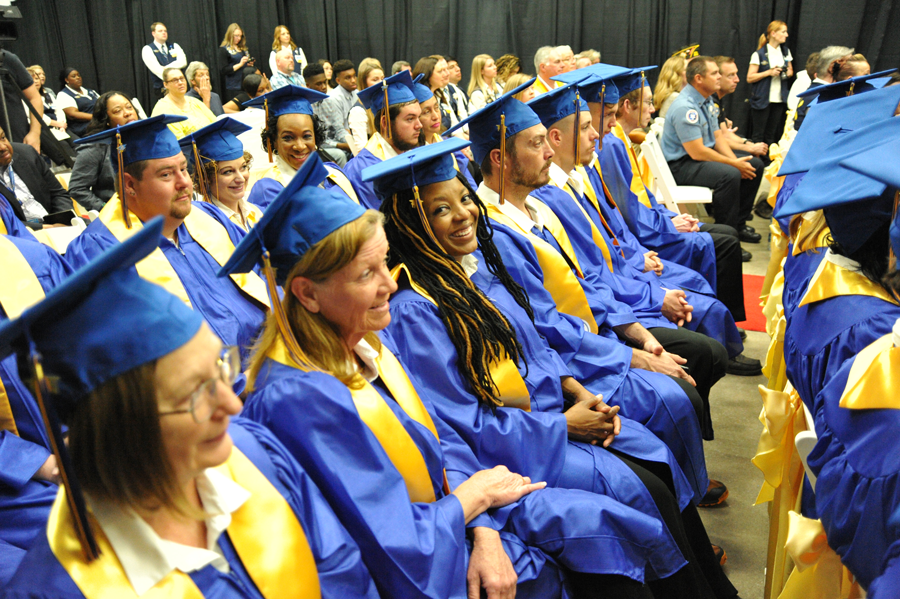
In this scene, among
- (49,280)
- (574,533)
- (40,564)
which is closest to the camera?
(40,564)

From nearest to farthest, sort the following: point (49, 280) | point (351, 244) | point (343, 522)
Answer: point (343, 522), point (351, 244), point (49, 280)

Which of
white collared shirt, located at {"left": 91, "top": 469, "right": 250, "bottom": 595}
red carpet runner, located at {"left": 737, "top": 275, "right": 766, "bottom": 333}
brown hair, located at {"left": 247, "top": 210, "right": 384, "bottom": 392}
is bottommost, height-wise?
red carpet runner, located at {"left": 737, "top": 275, "right": 766, "bottom": 333}

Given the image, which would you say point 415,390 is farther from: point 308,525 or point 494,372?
point 308,525

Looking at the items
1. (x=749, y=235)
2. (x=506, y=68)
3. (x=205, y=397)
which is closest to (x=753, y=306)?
(x=749, y=235)

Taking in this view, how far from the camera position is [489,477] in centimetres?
165

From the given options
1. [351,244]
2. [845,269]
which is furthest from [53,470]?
[845,269]

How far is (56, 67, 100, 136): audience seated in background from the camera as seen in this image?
28.0 ft

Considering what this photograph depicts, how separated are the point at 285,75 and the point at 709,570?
7.91m

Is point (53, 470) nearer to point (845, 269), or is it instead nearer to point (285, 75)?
point (845, 269)

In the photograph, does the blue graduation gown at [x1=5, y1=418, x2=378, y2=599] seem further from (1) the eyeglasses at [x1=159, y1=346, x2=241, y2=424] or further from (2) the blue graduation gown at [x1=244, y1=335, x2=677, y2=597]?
(1) the eyeglasses at [x1=159, y1=346, x2=241, y2=424]

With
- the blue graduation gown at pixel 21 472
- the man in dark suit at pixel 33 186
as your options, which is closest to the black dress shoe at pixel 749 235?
the man in dark suit at pixel 33 186

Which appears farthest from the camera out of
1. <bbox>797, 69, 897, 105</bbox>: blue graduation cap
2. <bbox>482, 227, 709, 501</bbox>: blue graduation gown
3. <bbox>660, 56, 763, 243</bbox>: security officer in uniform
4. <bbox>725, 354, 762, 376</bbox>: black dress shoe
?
<bbox>660, 56, 763, 243</bbox>: security officer in uniform

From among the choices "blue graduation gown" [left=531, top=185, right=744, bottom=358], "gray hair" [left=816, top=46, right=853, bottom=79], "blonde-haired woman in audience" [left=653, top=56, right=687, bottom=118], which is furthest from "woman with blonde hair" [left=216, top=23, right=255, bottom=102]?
"blue graduation gown" [left=531, top=185, right=744, bottom=358]

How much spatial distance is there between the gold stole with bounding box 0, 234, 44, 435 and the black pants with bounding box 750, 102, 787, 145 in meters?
9.11
